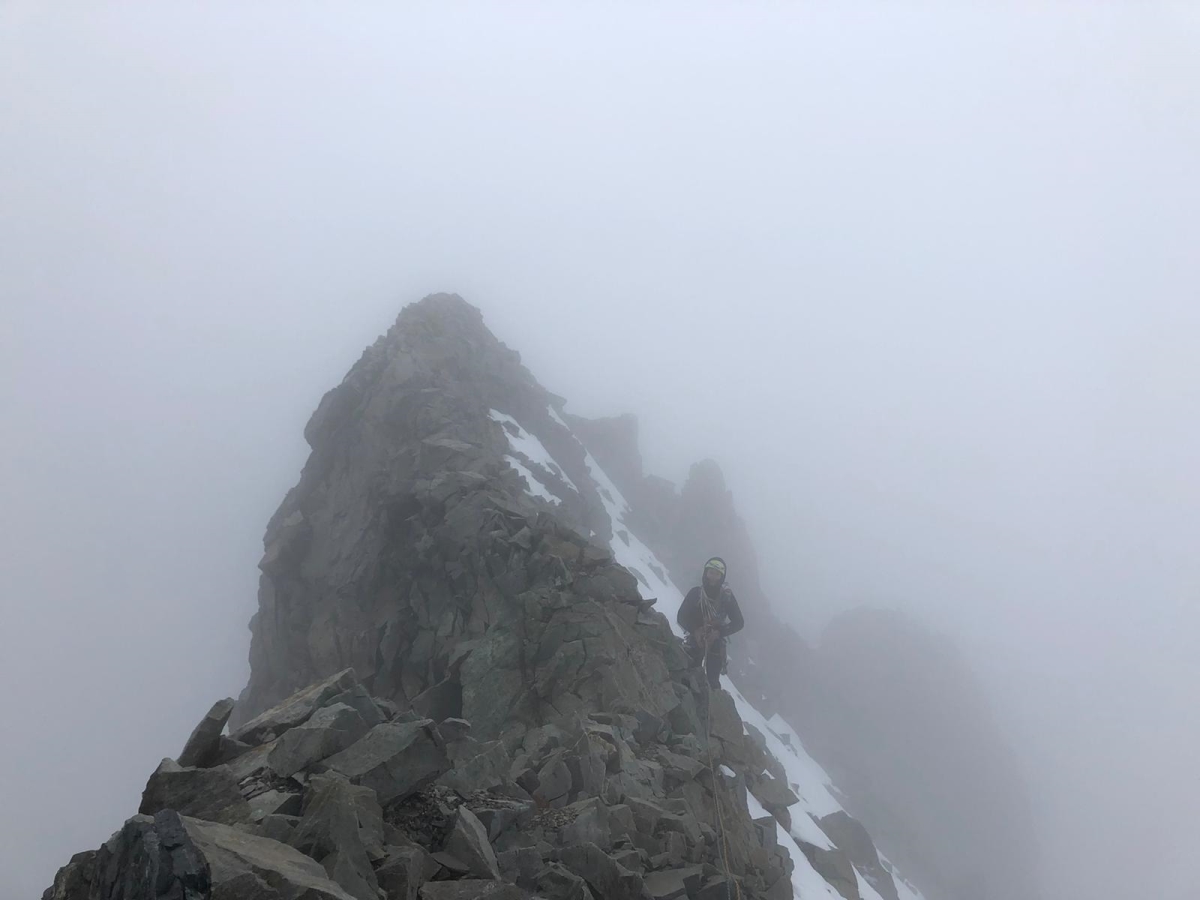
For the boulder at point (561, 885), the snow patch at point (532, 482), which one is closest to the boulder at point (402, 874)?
the boulder at point (561, 885)

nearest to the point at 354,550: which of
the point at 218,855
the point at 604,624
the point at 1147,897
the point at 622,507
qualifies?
the point at 604,624

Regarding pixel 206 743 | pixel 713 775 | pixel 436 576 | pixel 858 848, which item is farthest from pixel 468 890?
pixel 858 848

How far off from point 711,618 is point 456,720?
9584 millimetres

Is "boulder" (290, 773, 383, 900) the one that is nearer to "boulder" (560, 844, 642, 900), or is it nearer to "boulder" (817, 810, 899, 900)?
"boulder" (560, 844, 642, 900)

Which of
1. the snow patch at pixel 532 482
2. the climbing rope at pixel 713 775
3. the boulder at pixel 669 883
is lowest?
the climbing rope at pixel 713 775

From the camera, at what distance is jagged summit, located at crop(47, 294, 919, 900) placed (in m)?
7.73

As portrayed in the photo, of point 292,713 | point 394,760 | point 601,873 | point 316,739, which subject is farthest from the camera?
point 292,713

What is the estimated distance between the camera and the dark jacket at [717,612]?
1941 cm

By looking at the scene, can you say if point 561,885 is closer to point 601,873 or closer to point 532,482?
point 601,873

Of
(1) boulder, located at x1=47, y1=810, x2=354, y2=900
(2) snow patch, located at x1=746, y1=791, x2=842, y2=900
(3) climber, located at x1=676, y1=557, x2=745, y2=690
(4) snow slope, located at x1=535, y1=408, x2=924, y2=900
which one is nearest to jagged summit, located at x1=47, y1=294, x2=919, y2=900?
(1) boulder, located at x1=47, y1=810, x2=354, y2=900

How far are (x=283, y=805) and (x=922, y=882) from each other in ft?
156

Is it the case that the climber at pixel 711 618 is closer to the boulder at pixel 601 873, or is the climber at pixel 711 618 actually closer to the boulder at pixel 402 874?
the boulder at pixel 601 873

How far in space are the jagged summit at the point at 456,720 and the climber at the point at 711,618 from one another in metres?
0.92

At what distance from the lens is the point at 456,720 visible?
12.4 m
